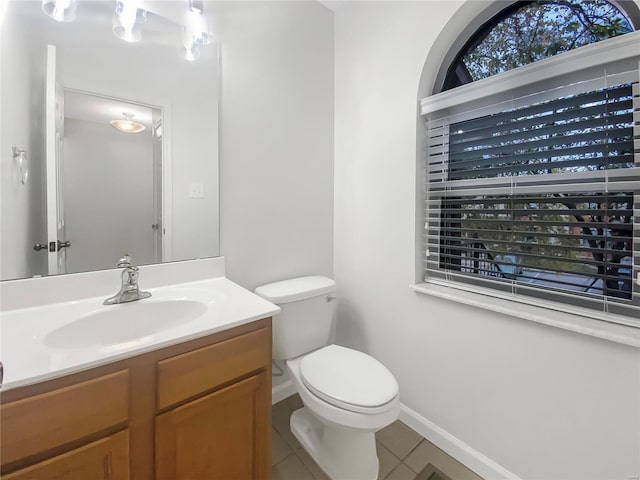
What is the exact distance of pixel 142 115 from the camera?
1228 mm

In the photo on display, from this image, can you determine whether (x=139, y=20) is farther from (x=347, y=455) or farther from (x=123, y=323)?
(x=347, y=455)

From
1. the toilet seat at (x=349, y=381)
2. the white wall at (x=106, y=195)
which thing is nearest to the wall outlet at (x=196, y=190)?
the white wall at (x=106, y=195)

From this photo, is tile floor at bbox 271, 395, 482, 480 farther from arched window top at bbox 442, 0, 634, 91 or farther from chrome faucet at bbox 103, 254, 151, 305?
arched window top at bbox 442, 0, 634, 91

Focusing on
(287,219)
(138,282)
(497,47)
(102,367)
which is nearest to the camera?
(102,367)

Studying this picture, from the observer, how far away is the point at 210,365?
2.94ft

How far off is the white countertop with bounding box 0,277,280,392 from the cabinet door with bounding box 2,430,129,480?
0.69 feet

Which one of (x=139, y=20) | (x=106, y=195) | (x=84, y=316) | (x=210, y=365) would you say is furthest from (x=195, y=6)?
(x=210, y=365)

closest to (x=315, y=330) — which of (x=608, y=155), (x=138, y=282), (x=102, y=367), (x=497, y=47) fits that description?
(x=138, y=282)

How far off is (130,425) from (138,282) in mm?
602

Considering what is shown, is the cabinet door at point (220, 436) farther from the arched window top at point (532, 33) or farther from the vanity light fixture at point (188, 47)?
the arched window top at point (532, 33)

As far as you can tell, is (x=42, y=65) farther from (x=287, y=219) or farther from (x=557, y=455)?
(x=557, y=455)

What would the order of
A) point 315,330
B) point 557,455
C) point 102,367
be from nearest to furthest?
point 102,367, point 557,455, point 315,330

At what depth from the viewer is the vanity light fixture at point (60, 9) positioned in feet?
3.38

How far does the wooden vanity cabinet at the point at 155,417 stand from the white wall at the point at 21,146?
60 centimetres
